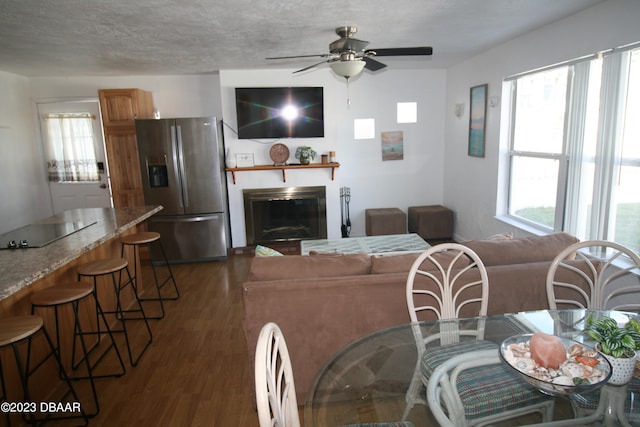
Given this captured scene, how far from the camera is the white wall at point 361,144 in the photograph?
533 centimetres

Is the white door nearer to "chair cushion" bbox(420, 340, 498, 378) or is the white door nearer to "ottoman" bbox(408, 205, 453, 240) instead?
"ottoman" bbox(408, 205, 453, 240)

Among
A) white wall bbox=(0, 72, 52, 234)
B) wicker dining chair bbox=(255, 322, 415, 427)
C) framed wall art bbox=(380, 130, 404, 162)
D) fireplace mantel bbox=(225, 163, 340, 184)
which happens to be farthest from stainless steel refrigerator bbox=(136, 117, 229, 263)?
wicker dining chair bbox=(255, 322, 415, 427)

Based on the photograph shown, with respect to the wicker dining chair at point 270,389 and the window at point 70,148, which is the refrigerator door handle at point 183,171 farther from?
the wicker dining chair at point 270,389

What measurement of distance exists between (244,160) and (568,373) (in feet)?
15.5

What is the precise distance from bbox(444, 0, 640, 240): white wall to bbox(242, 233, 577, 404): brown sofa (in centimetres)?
194

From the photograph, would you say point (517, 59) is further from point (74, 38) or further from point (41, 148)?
point (41, 148)

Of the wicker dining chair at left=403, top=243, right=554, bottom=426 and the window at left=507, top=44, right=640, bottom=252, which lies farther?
the window at left=507, top=44, right=640, bottom=252

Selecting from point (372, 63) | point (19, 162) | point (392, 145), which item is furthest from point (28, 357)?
point (392, 145)

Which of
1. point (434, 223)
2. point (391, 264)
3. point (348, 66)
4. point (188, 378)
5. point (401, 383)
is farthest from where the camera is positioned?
point (434, 223)

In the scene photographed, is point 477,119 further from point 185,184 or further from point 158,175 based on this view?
point 158,175

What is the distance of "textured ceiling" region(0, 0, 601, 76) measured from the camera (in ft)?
8.96

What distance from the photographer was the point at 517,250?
A: 7.72 feet

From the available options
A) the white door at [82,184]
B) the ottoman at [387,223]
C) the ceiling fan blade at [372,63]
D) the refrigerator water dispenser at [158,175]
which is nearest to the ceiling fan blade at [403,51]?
the ceiling fan blade at [372,63]

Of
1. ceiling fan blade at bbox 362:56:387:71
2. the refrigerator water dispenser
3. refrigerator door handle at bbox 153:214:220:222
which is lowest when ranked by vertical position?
refrigerator door handle at bbox 153:214:220:222
